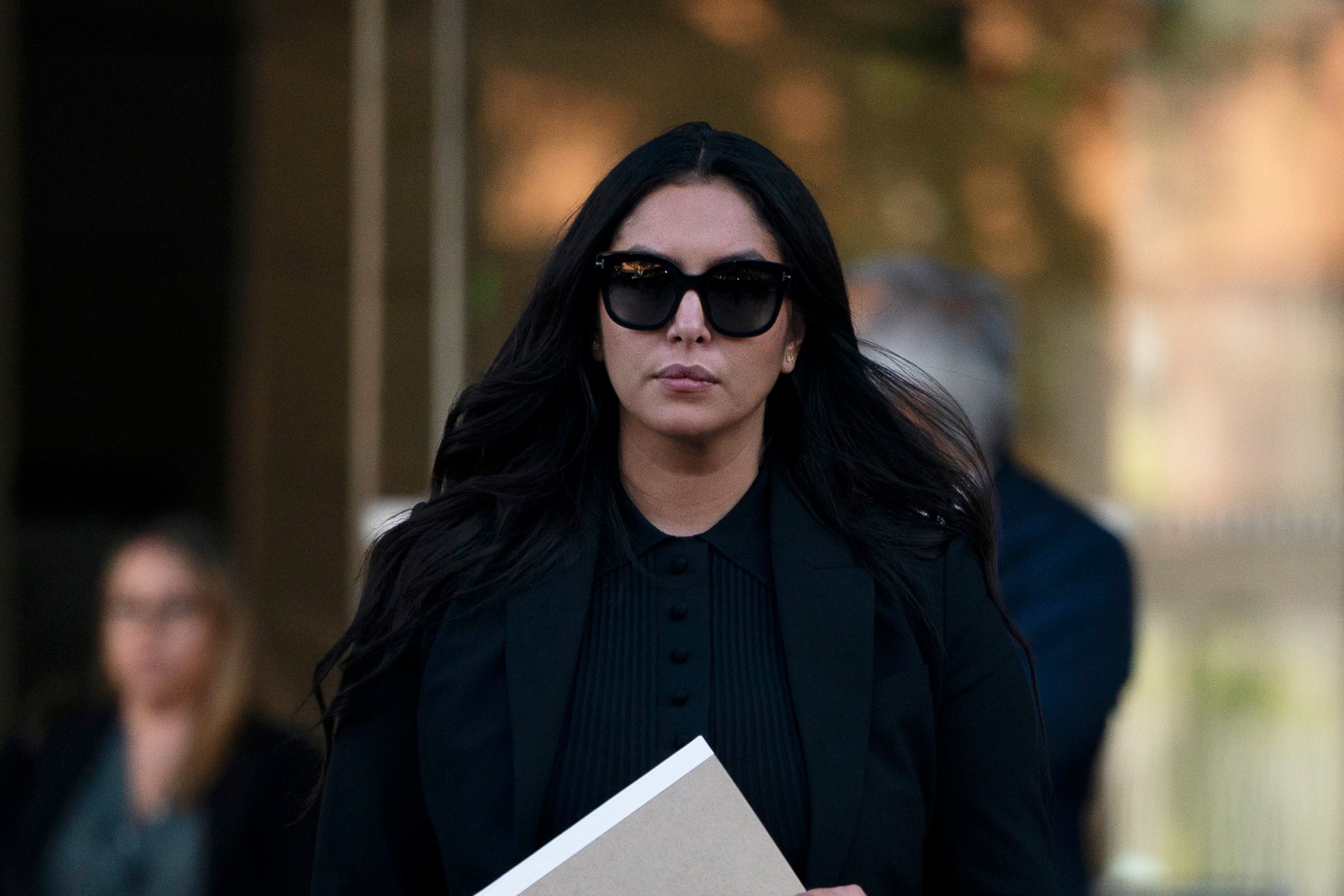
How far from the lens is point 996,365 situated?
11.1 feet

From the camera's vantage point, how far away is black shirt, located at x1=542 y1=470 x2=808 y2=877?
1.73 m

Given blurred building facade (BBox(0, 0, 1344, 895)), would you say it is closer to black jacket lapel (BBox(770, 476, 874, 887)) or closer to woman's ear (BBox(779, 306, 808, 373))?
woman's ear (BBox(779, 306, 808, 373))

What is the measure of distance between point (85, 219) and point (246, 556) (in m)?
1.35

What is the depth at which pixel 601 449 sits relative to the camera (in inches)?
78.5

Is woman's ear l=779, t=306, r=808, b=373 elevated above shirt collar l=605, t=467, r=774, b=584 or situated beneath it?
elevated above

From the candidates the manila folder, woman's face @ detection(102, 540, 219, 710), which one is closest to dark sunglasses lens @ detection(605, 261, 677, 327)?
the manila folder

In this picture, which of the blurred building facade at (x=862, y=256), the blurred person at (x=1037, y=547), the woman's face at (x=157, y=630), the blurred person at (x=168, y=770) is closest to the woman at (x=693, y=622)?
the blurred person at (x=1037, y=547)

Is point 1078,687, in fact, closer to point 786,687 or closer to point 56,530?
point 786,687

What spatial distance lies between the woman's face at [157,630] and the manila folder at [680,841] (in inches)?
116

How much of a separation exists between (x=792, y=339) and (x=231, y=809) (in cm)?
257

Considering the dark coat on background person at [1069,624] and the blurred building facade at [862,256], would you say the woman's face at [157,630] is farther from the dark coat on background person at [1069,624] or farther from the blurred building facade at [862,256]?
the dark coat on background person at [1069,624]

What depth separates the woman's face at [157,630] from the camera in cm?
429

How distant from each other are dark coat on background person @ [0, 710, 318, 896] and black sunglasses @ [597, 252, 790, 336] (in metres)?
2.25

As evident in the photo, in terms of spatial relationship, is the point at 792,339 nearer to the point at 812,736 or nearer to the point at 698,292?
the point at 698,292
